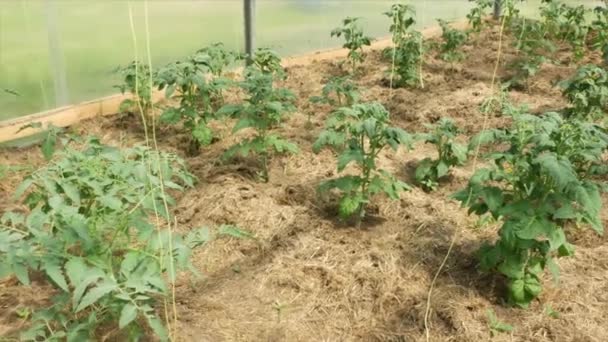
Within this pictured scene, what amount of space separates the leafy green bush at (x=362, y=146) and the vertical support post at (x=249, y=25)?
2.29 meters

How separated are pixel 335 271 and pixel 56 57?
105 inches

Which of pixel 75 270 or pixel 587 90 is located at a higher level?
pixel 587 90

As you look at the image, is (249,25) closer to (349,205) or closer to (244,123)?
(244,123)

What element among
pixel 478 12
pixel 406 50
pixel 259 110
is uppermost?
pixel 478 12

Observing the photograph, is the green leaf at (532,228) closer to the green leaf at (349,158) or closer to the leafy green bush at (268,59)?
the green leaf at (349,158)

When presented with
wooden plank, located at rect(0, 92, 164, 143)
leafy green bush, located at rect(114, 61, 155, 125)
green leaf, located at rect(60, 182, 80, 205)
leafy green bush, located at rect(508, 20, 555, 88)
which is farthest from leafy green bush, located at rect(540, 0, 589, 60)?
green leaf, located at rect(60, 182, 80, 205)

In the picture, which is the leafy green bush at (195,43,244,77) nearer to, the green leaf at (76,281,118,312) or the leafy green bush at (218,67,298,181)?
the leafy green bush at (218,67,298,181)

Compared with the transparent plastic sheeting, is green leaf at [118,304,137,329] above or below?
below

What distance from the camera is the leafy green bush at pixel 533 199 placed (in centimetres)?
201

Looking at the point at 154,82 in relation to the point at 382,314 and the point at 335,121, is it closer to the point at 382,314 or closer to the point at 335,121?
the point at 335,121

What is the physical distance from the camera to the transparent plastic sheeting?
373cm

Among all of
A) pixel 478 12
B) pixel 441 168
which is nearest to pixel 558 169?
pixel 441 168

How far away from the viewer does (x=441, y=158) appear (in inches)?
126

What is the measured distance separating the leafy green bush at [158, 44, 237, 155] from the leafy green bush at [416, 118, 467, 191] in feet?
4.10
